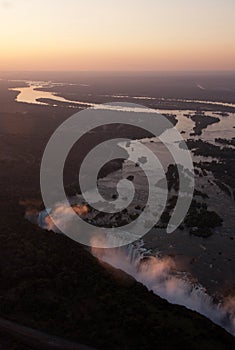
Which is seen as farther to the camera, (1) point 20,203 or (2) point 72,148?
(2) point 72,148

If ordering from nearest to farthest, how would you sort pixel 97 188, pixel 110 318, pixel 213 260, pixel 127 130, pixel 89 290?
pixel 110 318, pixel 89 290, pixel 213 260, pixel 97 188, pixel 127 130

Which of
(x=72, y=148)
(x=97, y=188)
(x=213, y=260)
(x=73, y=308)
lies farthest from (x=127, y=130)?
(x=73, y=308)

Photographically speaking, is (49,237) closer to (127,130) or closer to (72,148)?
(72,148)

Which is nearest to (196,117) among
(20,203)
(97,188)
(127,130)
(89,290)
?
(127,130)

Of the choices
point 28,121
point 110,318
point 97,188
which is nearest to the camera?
point 110,318

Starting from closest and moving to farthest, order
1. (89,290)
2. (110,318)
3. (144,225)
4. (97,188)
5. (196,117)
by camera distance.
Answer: (110,318) < (89,290) < (144,225) < (97,188) < (196,117)

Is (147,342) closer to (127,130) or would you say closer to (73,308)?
(73,308)
